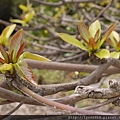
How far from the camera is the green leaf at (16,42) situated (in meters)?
0.52

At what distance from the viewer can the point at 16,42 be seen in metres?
0.53

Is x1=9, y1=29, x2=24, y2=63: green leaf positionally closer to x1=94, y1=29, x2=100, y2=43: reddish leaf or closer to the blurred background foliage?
x1=94, y1=29, x2=100, y2=43: reddish leaf

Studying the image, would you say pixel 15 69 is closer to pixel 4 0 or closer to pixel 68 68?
pixel 68 68

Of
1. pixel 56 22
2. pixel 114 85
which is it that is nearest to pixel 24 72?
pixel 114 85

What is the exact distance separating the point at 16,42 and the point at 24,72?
0.07 metres

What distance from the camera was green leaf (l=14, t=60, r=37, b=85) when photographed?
48cm

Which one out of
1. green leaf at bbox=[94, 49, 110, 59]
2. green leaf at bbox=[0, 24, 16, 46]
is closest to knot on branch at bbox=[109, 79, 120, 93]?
green leaf at bbox=[94, 49, 110, 59]

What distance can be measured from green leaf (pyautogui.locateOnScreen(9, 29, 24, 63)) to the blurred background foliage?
1022 mm

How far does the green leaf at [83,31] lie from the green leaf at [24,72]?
0.57 feet

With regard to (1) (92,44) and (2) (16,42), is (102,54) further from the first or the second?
(2) (16,42)

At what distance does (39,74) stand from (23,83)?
180 cm

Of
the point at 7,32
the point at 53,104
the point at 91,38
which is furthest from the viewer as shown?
the point at 7,32

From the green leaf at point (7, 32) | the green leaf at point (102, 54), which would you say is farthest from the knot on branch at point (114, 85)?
the green leaf at point (7, 32)

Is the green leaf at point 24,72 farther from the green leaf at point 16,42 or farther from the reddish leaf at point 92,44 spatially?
the reddish leaf at point 92,44
